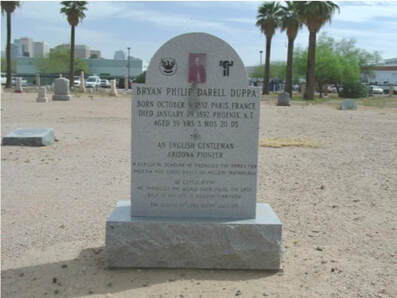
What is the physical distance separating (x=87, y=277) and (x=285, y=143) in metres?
8.78

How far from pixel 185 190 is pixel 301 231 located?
5.44ft

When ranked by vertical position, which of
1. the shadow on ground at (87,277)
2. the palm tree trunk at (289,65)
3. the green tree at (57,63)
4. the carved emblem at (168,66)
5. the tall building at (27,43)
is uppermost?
the tall building at (27,43)

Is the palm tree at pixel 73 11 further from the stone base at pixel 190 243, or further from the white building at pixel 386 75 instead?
the white building at pixel 386 75

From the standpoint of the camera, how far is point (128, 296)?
11.9 ft

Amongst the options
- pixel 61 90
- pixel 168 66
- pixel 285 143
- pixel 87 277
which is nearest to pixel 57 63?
pixel 61 90

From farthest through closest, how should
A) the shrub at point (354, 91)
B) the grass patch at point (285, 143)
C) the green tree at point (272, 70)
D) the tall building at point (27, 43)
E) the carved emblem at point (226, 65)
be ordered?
the tall building at point (27, 43)
the green tree at point (272, 70)
the shrub at point (354, 91)
the grass patch at point (285, 143)
the carved emblem at point (226, 65)

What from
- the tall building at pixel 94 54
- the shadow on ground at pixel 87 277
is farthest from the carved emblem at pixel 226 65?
the tall building at pixel 94 54

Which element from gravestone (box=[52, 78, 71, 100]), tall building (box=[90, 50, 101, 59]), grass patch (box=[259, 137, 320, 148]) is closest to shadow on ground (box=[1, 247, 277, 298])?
grass patch (box=[259, 137, 320, 148])

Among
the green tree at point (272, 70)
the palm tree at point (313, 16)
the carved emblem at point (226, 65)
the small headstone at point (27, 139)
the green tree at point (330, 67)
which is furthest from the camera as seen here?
the green tree at point (272, 70)

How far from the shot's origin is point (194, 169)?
4.24 meters

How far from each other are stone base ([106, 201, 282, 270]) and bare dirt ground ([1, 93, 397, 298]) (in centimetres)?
10

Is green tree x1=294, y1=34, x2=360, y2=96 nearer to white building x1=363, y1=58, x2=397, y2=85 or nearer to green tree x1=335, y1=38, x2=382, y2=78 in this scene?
green tree x1=335, y1=38, x2=382, y2=78

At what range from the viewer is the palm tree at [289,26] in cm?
4361

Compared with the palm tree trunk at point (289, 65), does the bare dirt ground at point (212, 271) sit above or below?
below
